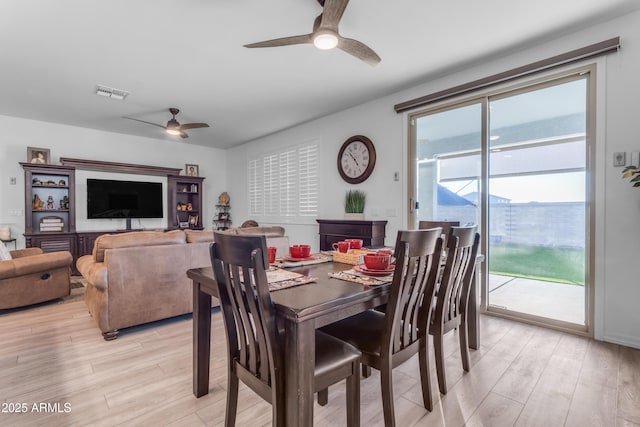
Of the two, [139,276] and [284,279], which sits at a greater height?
[284,279]

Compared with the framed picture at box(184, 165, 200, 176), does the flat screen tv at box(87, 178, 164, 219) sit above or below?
below

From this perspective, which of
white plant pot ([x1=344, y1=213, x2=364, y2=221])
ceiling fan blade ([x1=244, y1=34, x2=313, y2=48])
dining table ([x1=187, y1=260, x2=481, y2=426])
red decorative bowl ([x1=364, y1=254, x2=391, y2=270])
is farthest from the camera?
white plant pot ([x1=344, y1=213, x2=364, y2=221])

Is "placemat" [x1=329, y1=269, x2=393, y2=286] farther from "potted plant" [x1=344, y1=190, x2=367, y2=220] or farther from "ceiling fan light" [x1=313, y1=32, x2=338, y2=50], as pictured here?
"potted plant" [x1=344, y1=190, x2=367, y2=220]

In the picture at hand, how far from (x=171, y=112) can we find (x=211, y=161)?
2608 millimetres

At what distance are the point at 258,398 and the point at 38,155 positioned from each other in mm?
5825

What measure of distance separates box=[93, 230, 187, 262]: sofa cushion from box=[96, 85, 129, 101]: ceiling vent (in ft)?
7.14

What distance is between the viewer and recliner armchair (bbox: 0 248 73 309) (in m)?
3.09

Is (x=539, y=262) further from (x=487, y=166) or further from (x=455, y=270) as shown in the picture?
(x=455, y=270)

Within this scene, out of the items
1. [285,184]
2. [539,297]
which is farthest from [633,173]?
→ [285,184]

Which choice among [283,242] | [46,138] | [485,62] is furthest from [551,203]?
[46,138]

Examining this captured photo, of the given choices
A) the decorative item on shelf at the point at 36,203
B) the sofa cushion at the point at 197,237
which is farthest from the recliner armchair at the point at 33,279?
the decorative item on shelf at the point at 36,203

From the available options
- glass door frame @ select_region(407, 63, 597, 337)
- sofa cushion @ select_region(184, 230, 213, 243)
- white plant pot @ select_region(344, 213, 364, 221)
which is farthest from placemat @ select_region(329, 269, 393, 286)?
white plant pot @ select_region(344, 213, 364, 221)

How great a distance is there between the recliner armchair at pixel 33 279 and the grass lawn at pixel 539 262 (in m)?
4.86

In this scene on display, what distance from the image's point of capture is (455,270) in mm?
1771
